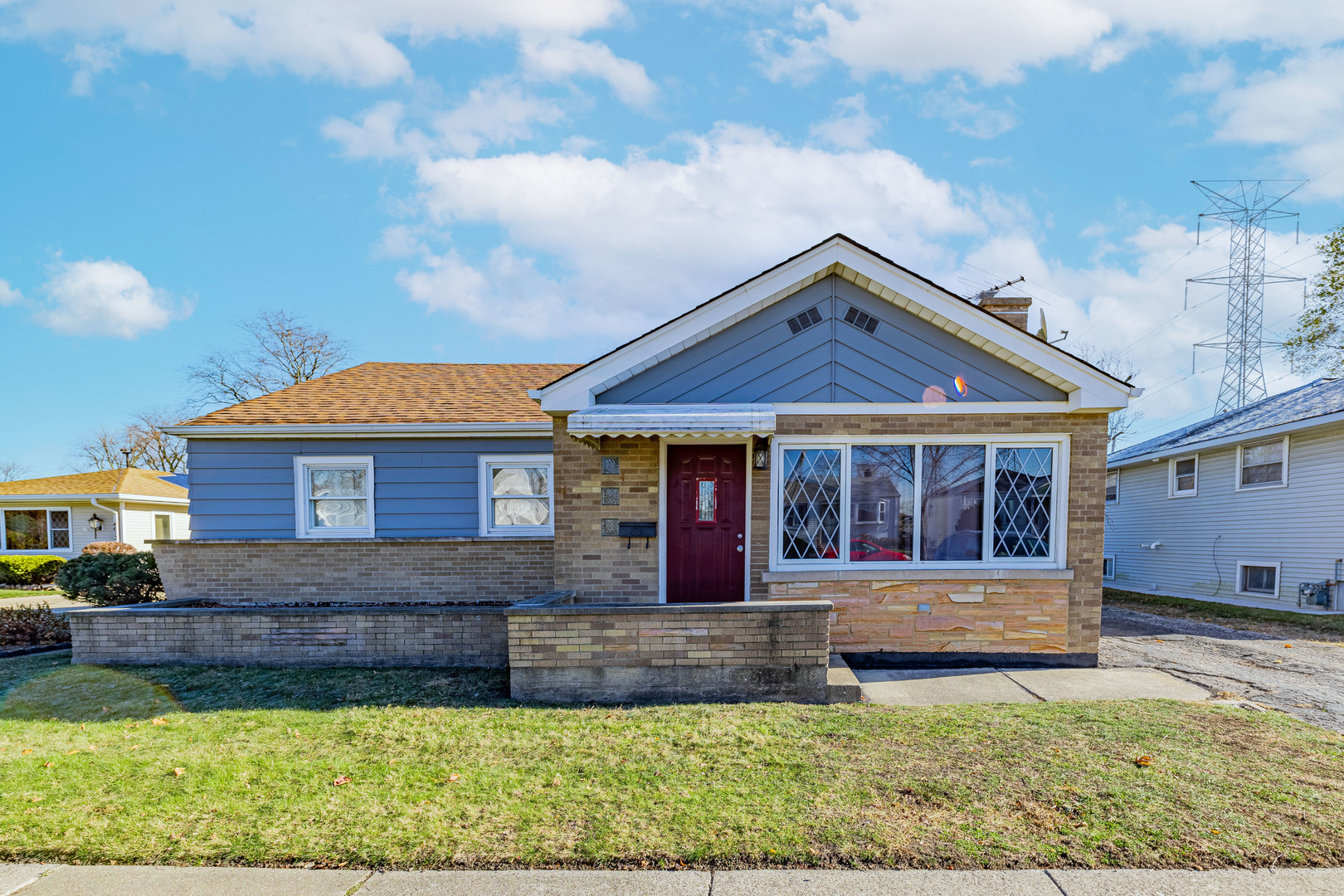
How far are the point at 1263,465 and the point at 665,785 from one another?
650 inches

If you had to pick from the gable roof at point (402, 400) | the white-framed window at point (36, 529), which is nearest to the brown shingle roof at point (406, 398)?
the gable roof at point (402, 400)

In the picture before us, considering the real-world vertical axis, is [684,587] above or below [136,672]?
above

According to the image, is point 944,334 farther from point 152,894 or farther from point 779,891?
point 152,894

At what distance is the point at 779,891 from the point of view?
127 inches

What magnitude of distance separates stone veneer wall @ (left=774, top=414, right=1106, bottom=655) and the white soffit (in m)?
0.75

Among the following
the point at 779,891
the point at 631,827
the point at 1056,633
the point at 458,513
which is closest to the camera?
the point at 779,891

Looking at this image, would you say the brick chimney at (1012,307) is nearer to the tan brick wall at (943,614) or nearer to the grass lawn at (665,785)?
the tan brick wall at (943,614)

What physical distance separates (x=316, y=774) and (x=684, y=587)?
4.22m

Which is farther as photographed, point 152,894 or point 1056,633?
point 1056,633

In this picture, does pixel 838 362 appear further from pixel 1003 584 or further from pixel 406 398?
pixel 406 398

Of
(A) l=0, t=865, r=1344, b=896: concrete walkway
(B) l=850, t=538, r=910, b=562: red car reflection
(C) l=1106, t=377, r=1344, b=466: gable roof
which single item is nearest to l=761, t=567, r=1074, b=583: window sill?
(B) l=850, t=538, r=910, b=562: red car reflection

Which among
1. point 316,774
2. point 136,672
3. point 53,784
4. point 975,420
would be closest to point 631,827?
point 316,774

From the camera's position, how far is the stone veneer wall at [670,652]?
612cm

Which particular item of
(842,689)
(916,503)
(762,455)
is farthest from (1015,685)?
(762,455)
